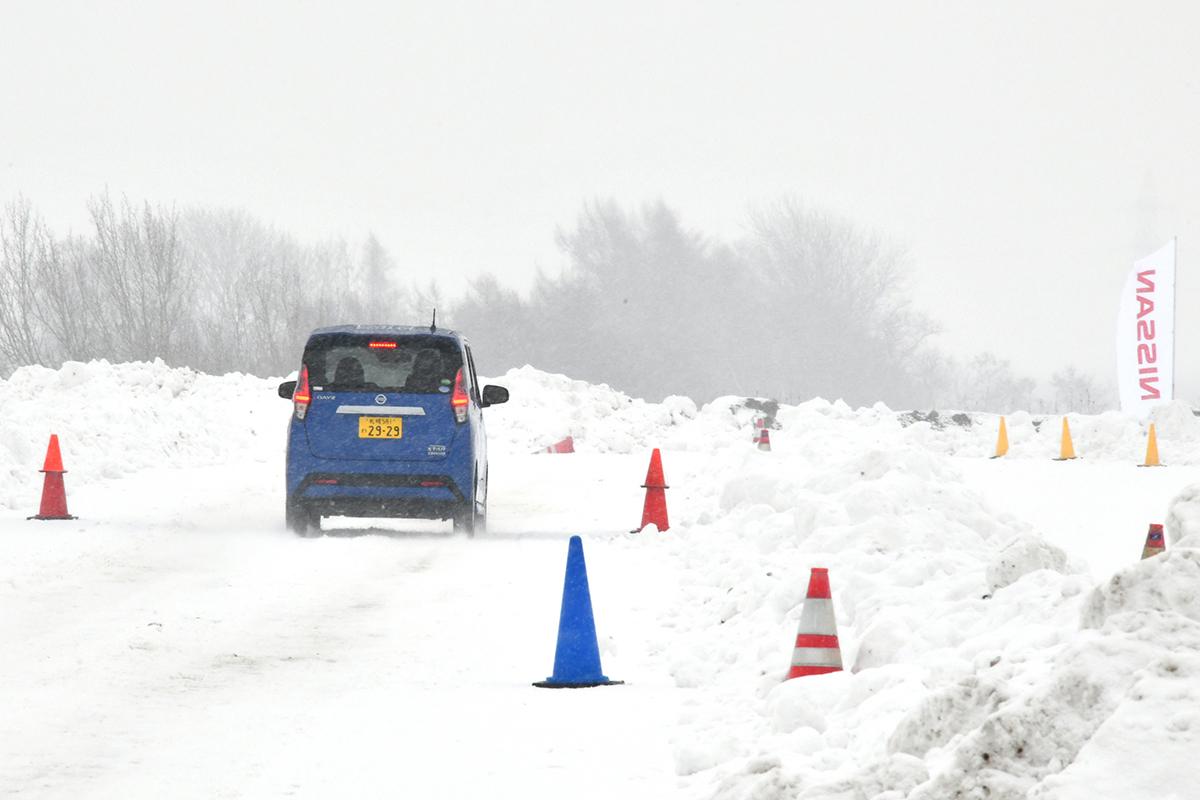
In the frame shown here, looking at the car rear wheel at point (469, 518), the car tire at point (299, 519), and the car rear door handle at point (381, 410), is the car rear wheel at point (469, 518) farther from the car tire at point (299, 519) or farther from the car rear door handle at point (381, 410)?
the car tire at point (299, 519)

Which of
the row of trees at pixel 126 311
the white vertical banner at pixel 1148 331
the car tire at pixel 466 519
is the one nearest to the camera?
the car tire at pixel 466 519

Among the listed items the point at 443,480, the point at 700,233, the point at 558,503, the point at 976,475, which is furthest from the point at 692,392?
the point at 443,480

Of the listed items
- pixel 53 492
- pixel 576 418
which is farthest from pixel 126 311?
pixel 53 492

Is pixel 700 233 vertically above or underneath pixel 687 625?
above

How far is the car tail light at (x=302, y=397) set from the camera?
1477cm

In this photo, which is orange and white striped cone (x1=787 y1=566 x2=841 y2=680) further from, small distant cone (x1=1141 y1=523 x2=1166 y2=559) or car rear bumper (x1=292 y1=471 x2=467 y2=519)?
car rear bumper (x1=292 y1=471 x2=467 y2=519)

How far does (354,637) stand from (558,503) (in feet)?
35.5

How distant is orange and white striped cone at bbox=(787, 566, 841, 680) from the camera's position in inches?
277

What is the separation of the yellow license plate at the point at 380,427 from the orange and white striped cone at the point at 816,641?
811 cm

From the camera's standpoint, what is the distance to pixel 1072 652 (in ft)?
16.0

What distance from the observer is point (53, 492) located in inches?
608

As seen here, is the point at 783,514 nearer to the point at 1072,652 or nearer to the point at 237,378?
the point at 1072,652

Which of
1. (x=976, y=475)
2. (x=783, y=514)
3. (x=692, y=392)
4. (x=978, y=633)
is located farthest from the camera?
(x=692, y=392)

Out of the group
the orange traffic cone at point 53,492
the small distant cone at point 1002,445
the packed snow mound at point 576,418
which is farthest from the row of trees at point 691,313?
the orange traffic cone at point 53,492
